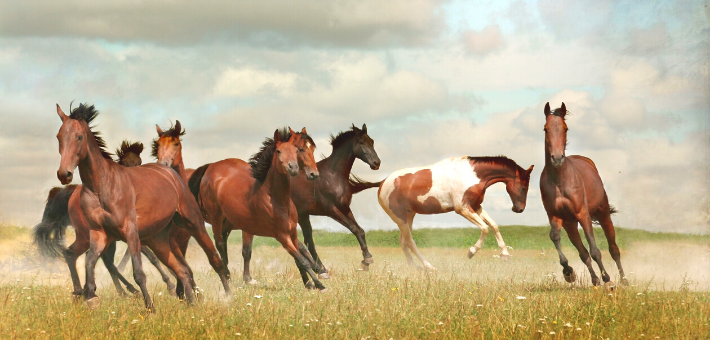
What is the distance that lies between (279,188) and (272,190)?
14cm

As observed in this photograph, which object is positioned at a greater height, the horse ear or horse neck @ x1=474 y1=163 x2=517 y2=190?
horse neck @ x1=474 y1=163 x2=517 y2=190

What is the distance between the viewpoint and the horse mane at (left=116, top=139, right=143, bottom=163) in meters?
9.77

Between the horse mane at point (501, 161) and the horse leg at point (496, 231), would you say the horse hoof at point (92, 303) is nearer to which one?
the horse mane at point (501, 161)

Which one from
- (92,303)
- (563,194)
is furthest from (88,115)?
(563,194)

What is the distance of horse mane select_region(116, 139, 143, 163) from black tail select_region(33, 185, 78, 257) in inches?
34.5

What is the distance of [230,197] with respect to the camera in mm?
10273

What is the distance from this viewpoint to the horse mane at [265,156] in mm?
9508

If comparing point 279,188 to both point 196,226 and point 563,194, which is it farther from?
point 563,194

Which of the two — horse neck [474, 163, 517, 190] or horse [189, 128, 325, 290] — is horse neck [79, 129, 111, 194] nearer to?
horse [189, 128, 325, 290]

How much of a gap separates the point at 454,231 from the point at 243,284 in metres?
15.1

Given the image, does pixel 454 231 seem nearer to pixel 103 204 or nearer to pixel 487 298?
pixel 487 298

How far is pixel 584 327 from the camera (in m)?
6.68

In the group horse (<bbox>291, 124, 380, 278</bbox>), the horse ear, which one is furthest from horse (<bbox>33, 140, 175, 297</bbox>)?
horse (<bbox>291, 124, 380, 278</bbox>)

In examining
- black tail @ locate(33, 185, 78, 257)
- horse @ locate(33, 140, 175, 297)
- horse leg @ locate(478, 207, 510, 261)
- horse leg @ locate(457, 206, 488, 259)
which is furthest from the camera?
horse leg @ locate(478, 207, 510, 261)
